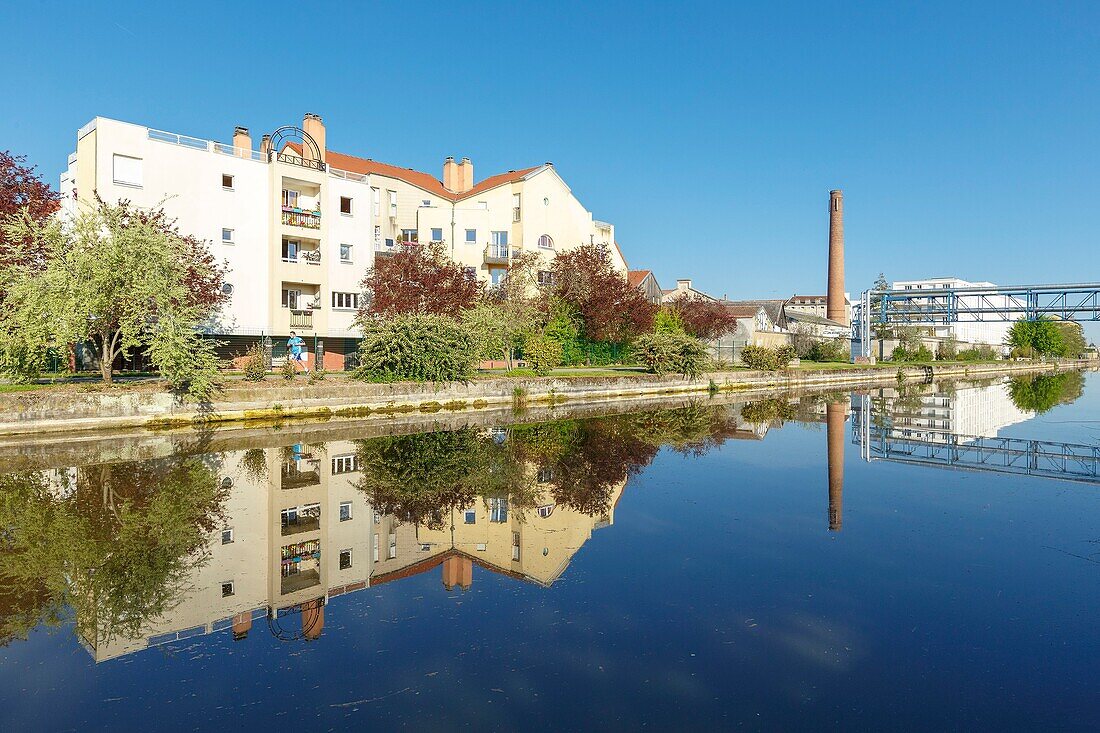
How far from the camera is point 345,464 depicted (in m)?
15.7

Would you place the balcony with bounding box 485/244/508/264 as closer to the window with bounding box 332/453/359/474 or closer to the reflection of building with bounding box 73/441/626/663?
the window with bounding box 332/453/359/474

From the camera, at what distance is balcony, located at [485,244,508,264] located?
1873 inches

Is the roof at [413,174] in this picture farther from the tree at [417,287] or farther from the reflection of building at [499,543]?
the reflection of building at [499,543]

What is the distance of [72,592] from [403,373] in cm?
1927

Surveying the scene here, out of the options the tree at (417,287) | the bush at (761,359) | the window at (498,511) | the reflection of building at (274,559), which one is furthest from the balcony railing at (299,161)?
the window at (498,511)

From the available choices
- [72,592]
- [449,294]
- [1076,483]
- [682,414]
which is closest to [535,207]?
[449,294]

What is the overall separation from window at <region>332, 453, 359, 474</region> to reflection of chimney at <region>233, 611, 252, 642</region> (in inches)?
301

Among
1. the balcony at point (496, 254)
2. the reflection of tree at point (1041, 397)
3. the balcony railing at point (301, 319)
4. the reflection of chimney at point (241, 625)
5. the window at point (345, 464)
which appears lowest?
the reflection of chimney at point (241, 625)

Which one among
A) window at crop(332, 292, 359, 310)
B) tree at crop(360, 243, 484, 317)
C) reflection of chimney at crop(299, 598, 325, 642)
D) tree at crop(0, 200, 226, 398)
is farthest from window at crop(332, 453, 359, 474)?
window at crop(332, 292, 359, 310)

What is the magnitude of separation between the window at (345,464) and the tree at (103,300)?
23.0 feet

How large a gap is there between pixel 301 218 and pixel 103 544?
31.2 m

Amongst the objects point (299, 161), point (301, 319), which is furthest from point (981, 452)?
point (299, 161)

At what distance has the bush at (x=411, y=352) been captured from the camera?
26469mm

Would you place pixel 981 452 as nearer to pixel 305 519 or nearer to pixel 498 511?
pixel 498 511
